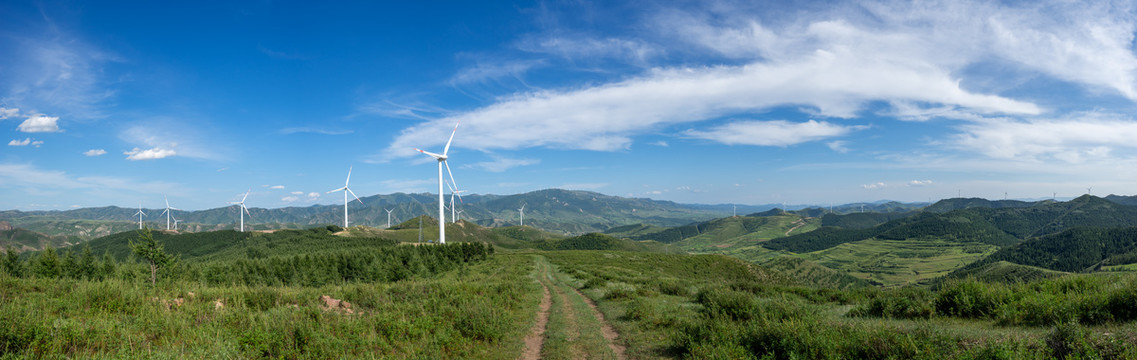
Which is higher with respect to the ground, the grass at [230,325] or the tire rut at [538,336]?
the grass at [230,325]

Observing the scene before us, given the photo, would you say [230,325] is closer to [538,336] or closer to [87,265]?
[538,336]

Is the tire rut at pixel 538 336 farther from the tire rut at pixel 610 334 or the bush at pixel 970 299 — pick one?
the bush at pixel 970 299

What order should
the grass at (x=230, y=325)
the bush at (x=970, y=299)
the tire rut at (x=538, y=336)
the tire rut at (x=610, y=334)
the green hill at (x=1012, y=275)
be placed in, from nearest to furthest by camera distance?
the grass at (x=230, y=325)
the bush at (x=970, y=299)
the tire rut at (x=610, y=334)
the tire rut at (x=538, y=336)
the green hill at (x=1012, y=275)

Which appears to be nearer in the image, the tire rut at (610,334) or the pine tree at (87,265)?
the tire rut at (610,334)

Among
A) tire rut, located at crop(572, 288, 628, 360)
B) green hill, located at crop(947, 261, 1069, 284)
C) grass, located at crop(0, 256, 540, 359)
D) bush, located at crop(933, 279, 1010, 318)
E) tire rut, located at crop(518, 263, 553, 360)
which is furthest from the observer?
green hill, located at crop(947, 261, 1069, 284)

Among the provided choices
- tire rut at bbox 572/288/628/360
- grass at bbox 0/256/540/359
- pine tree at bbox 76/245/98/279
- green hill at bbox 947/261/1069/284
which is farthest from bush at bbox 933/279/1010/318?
pine tree at bbox 76/245/98/279

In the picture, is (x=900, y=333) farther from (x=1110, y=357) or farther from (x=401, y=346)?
(x=401, y=346)

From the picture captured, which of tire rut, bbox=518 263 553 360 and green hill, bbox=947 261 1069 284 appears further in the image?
green hill, bbox=947 261 1069 284

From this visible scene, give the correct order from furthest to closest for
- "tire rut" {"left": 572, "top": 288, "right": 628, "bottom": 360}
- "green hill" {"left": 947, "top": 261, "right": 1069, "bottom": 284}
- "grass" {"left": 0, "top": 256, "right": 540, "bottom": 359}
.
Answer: "green hill" {"left": 947, "top": 261, "right": 1069, "bottom": 284}, "tire rut" {"left": 572, "top": 288, "right": 628, "bottom": 360}, "grass" {"left": 0, "top": 256, "right": 540, "bottom": 359}

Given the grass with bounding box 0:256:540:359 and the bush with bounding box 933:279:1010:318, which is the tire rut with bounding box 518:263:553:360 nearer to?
the grass with bounding box 0:256:540:359

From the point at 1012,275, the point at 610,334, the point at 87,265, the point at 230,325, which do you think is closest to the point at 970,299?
the point at 610,334

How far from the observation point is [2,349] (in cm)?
887

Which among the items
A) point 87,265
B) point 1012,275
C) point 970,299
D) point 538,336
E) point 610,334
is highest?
point 970,299

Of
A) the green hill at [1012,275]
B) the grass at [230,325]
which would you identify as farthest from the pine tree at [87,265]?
the green hill at [1012,275]
